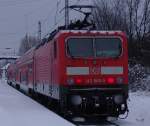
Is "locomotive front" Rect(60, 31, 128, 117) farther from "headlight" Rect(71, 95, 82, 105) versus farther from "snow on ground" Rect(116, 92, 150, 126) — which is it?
"snow on ground" Rect(116, 92, 150, 126)

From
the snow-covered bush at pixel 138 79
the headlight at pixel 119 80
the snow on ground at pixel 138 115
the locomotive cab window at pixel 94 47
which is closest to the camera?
the snow on ground at pixel 138 115

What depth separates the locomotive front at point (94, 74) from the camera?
59.2ft

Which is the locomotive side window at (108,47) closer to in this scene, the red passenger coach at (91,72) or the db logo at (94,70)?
the red passenger coach at (91,72)

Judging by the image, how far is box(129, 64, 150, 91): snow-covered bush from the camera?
4053 centimetres

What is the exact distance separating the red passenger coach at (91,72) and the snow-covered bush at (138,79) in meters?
20.9

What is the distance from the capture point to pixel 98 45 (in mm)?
18734

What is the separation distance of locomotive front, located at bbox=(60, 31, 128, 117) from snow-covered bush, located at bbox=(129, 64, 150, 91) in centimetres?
2094

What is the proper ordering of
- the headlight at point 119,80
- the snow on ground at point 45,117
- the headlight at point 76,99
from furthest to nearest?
the headlight at point 119,80 < the headlight at point 76,99 < the snow on ground at point 45,117

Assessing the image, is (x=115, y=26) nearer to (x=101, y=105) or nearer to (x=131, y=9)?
(x=131, y=9)

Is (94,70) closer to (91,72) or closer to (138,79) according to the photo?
(91,72)

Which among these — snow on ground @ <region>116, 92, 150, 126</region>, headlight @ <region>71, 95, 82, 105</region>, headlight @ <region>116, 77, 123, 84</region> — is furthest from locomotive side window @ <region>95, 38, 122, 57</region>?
snow on ground @ <region>116, 92, 150, 126</region>

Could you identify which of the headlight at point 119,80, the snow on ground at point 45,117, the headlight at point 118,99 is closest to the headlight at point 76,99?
the snow on ground at point 45,117

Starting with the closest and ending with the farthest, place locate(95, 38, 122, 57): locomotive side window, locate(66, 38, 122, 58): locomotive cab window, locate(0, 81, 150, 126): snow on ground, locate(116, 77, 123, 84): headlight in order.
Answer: locate(0, 81, 150, 126): snow on ground → locate(116, 77, 123, 84): headlight → locate(66, 38, 122, 58): locomotive cab window → locate(95, 38, 122, 57): locomotive side window

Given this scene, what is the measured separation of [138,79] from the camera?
139 feet
